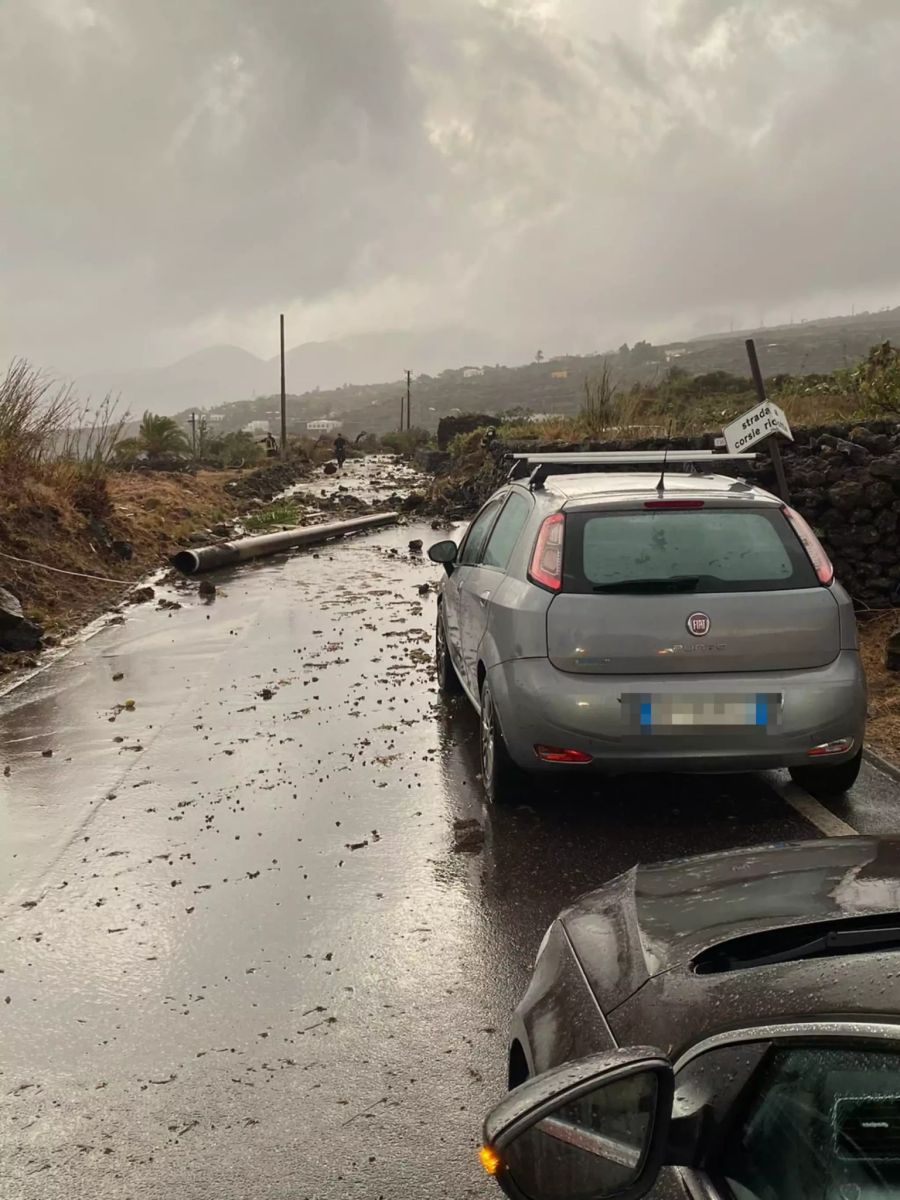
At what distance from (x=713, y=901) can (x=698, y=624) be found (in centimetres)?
270

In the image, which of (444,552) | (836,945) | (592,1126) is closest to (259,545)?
(444,552)

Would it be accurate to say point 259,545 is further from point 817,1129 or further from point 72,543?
point 817,1129

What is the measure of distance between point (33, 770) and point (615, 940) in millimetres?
5337

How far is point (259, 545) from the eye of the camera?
18109 mm

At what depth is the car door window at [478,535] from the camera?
23.0 ft

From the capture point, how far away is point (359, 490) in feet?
112

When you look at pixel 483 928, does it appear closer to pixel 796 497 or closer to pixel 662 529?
pixel 662 529

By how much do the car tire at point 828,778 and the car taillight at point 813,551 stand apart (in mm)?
940

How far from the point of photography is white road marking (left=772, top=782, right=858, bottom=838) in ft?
16.8

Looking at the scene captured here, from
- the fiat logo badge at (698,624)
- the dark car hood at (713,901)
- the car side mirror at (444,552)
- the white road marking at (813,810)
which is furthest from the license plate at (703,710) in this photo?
the car side mirror at (444,552)

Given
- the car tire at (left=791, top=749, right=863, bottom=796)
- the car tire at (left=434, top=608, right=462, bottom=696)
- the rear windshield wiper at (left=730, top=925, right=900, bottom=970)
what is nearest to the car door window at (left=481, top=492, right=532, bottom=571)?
the car tire at (left=434, top=608, right=462, bottom=696)

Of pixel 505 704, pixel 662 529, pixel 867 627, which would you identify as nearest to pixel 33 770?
pixel 505 704

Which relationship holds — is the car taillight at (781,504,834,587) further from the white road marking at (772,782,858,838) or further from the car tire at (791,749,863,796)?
the white road marking at (772,782,858,838)

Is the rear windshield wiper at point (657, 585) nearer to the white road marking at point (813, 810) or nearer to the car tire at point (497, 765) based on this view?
the car tire at point (497, 765)
